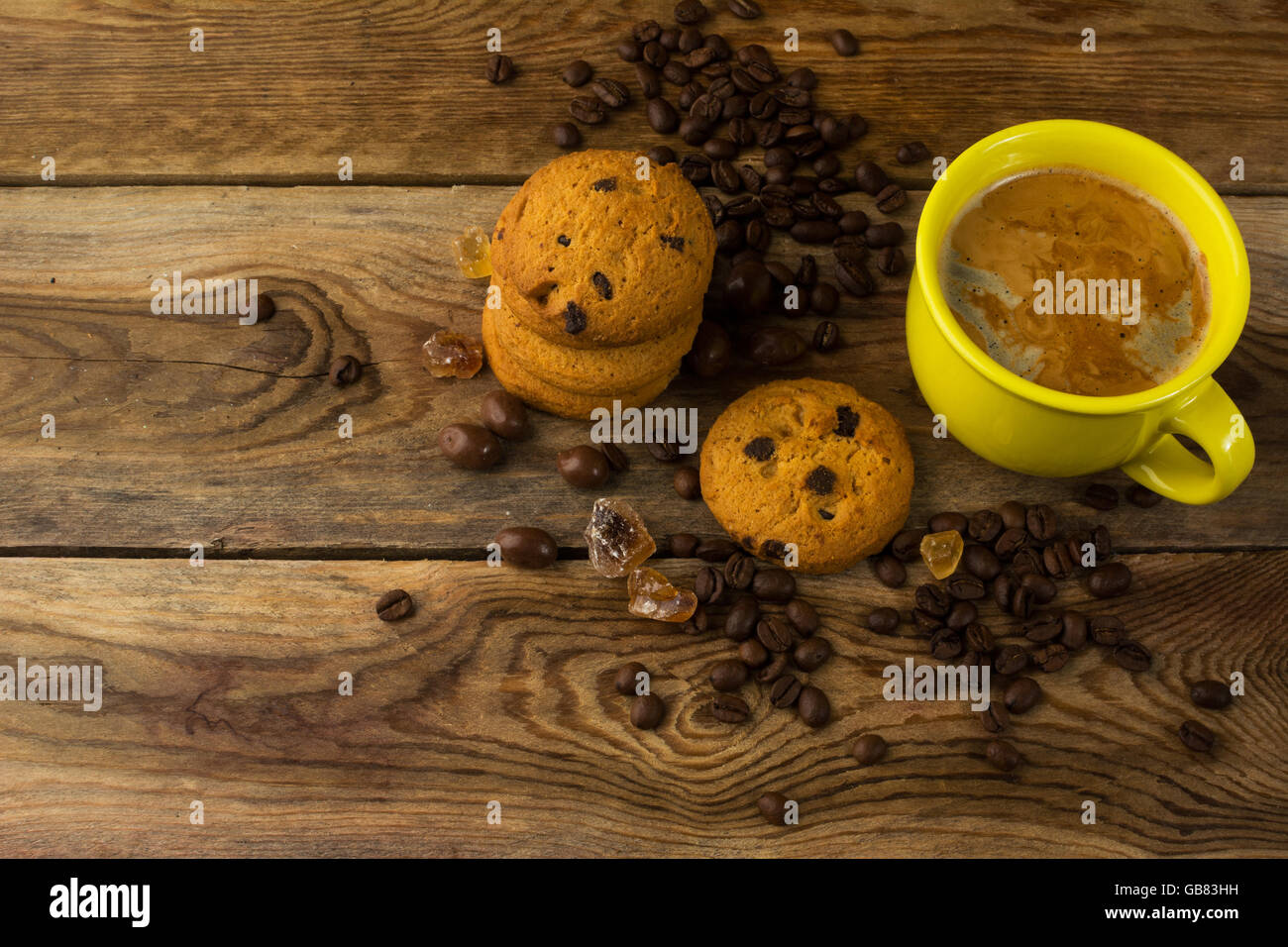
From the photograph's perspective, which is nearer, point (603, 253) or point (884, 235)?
point (603, 253)

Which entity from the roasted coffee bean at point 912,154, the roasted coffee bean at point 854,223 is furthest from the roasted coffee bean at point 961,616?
the roasted coffee bean at point 912,154

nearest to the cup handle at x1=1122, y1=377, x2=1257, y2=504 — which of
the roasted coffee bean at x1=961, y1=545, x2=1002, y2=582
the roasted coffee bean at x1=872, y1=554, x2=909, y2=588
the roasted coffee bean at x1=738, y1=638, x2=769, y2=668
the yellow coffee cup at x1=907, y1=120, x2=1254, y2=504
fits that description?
the yellow coffee cup at x1=907, y1=120, x2=1254, y2=504

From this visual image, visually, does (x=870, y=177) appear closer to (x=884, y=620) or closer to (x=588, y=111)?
(x=588, y=111)

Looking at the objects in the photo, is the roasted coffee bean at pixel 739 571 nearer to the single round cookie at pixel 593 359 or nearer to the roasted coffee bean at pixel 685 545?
the roasted coffee bean at pixel 685 545

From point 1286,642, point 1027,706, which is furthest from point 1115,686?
point 1286,642

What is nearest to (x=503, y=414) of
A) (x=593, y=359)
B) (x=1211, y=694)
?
(x=593, y=359)

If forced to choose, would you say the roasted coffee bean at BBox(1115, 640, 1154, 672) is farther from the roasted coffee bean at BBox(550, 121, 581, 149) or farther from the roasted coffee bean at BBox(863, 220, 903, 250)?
the roasted coffee bean at BBox(550, 121, 581, 149)
